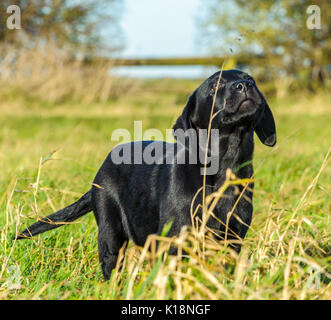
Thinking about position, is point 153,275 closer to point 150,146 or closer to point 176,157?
point 176,157

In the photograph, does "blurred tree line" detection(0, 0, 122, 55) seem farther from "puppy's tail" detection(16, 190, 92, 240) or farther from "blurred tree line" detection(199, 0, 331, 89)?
"puppy's tail" detection(16, 190, 92, 240)

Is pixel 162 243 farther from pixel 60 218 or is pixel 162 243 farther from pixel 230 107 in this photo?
pixel 60 218

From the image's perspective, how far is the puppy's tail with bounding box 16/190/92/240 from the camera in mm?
2930

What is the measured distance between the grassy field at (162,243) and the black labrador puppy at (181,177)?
0.13 metres

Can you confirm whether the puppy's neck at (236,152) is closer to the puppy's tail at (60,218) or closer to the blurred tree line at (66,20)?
the puppy's tail at (60,218)

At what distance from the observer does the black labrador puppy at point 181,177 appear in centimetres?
256

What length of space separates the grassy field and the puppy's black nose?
1.15 ft

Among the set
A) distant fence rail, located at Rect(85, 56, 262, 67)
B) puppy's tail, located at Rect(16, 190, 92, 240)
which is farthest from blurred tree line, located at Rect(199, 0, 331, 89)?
puppy's tail, located at Rect(16, 190, 92, 240)

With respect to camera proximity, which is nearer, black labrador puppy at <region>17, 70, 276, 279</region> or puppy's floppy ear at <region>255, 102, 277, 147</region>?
black labrador puppy at <region>17, 70, 276, 279</region>

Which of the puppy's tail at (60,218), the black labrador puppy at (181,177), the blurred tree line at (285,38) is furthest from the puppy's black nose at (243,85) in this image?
the blurred tree line at (285,38)

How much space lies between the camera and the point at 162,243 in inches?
89.2

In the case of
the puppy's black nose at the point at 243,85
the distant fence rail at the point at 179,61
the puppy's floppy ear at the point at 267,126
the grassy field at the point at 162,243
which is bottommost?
the grassy field at the point at 162,243

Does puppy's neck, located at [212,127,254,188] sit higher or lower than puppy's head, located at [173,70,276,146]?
lower
